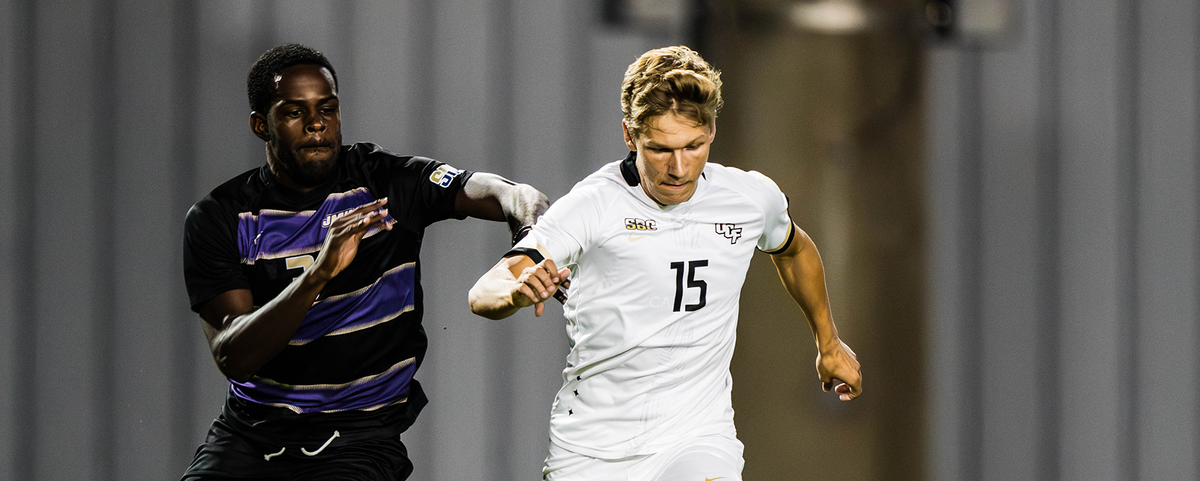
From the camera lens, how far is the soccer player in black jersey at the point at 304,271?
88.7 inches

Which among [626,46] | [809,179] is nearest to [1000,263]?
[809,179]

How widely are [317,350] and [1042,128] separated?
324 centimetres

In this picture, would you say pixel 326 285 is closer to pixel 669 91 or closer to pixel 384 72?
pixel 669 91

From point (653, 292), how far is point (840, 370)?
2.09 ft

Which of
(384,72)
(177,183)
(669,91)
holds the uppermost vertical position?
(384,72)

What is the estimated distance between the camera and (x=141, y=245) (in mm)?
3408

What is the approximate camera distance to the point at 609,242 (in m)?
1.99

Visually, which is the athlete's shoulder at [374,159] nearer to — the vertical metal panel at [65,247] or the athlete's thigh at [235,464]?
the athlete's thigh at [235,464]

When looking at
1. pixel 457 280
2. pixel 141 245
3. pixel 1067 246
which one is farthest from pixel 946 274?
pixel 141 245

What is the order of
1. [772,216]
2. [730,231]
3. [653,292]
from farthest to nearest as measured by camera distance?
[772,216]
[730,231]
[653,292]

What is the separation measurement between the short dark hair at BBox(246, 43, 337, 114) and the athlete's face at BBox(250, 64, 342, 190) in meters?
0.02

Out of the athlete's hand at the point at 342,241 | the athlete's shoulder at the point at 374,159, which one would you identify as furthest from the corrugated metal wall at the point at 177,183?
the athlete's hand at the point at 342,241

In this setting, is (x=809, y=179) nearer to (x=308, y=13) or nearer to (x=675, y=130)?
(x=675, y=130)

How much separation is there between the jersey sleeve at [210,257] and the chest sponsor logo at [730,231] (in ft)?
4.14
